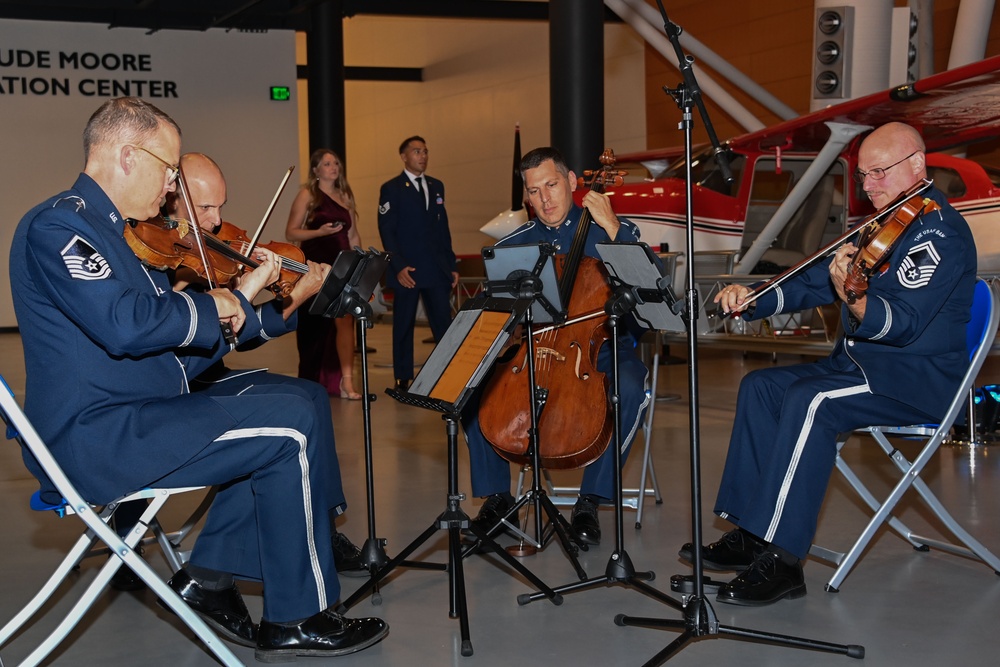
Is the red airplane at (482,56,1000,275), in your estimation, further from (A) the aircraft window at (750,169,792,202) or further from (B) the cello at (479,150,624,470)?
(B) the cello at (479,150,624,470)

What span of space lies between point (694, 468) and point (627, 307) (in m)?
0.69

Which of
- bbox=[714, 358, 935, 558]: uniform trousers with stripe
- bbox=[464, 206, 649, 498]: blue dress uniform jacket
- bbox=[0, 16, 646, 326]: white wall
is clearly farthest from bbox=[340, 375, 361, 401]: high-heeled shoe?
bbox=[0, 16, 646, 326]: white wall

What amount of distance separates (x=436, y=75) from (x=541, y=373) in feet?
55.4

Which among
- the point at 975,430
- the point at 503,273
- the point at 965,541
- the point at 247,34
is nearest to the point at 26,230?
the point at 503,273

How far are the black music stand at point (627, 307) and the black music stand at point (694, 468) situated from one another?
0.32 m

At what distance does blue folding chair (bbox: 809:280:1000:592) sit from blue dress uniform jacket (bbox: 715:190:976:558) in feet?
0.18

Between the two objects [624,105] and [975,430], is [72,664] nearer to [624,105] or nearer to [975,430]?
[975,430]

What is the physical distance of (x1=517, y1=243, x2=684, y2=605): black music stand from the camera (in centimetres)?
274

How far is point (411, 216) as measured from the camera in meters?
7.18

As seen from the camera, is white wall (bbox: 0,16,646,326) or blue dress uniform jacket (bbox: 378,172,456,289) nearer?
blue dress uniform jacket (bbox: 378,172,456,289)

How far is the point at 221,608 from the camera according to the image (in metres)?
2.73

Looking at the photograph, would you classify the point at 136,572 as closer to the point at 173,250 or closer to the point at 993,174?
the point at 173,250

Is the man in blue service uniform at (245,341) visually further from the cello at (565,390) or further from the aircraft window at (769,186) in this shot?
the aircraft window at (769,186)

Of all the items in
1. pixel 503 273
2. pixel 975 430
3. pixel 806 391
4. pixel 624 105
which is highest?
pixel 624 105
